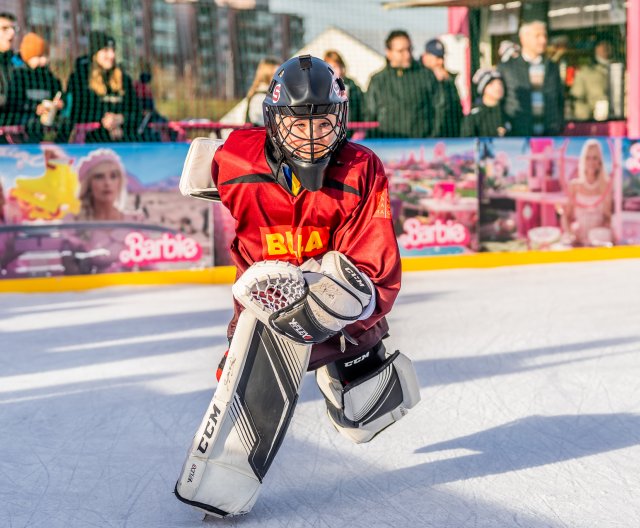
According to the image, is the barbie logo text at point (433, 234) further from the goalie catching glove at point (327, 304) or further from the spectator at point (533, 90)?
the goalie catching glove at point (327, 304)

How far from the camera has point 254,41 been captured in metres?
8.71

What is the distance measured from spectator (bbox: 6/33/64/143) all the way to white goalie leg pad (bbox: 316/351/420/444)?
16.4ft

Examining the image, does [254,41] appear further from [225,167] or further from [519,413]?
[225,167]

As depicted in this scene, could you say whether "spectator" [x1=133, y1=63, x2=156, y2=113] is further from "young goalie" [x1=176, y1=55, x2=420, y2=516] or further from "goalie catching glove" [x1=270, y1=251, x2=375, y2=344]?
"goalie catching glove" [x1=270, y1=251, x2=375, y2=344]

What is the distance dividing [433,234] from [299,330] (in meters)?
5.94

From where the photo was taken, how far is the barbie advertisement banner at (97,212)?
23.9ft

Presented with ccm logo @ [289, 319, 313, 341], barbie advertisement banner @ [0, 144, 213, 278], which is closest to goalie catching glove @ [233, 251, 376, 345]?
ccm logo @ [289, 319, 313, 341]

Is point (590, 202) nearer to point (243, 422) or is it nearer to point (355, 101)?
point (355, 101)

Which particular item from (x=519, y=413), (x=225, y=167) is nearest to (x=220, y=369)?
(x=225, y=167)

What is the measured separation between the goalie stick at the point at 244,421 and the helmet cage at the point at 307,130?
16.3 inches

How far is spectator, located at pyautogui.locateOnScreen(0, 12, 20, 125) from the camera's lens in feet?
24.2

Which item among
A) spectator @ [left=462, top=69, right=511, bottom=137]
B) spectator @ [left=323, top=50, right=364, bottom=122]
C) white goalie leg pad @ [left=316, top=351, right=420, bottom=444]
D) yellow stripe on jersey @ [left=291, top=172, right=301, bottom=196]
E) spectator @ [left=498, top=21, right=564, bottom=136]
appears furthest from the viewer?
spectator @ [left=498, top=21, right=564, bottom=136]

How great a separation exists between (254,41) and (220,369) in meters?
6.15

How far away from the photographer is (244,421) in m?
2.71
